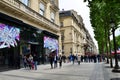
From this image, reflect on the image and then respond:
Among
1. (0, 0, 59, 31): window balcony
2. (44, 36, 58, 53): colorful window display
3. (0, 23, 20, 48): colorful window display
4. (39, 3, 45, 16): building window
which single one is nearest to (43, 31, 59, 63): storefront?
(44, 36, 58, 53): colorful window display

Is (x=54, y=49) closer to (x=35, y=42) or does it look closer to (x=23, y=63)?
(x=35, y=42)

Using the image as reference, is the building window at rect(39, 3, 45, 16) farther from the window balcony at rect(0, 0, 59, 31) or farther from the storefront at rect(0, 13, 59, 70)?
the storefront at rect(0, 13, 59, 70)


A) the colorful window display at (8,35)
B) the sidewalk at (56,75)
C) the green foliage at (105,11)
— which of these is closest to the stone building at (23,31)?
the colorful window display at (8,35)

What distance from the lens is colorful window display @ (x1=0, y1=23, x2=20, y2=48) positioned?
18859 mm

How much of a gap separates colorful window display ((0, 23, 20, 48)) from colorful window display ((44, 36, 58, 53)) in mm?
9335

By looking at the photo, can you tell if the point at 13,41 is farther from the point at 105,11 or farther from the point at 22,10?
the point at 105,11

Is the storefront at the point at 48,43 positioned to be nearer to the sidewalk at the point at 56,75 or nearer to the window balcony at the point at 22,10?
the window balcony at the point at 22,10

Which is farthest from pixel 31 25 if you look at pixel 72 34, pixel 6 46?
pixel 72 34

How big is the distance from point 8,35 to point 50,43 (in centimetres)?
1321

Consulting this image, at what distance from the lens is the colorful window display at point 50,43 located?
30681mm

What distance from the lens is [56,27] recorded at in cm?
3722

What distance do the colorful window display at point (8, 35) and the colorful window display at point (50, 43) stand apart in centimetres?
933

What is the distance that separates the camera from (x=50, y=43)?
32656 millimetres

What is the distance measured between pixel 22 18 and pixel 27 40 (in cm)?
247
